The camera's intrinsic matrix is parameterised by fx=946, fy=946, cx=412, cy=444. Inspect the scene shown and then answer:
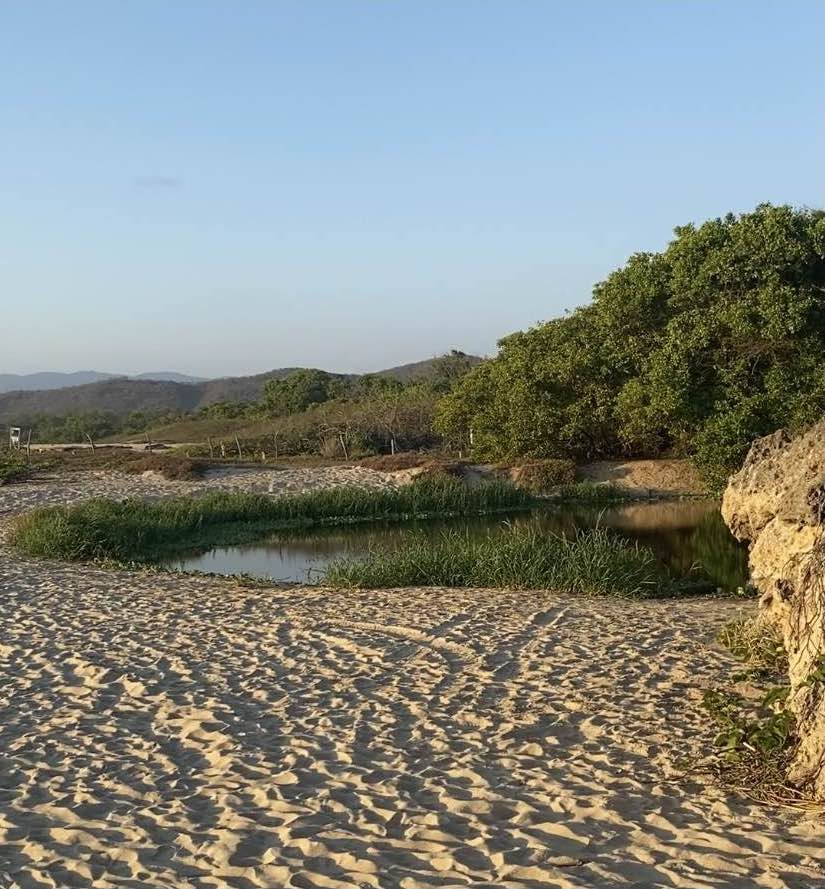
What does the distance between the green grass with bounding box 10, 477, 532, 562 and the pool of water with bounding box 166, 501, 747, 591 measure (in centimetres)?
82

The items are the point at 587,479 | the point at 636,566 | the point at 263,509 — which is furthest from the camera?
the point at 587,479

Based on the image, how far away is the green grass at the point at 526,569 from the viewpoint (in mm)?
11469

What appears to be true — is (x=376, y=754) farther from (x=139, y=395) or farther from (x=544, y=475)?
(x=139, y=395)

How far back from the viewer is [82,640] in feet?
29.2

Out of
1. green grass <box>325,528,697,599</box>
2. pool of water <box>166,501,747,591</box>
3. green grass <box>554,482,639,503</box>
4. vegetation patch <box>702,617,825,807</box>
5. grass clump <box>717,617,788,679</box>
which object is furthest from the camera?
green grass <box>554,482,639,503</box>

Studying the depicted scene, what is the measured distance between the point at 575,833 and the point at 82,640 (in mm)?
5846

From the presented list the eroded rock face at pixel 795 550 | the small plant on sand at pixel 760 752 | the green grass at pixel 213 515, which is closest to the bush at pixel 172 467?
the green grass at pixel 213 515

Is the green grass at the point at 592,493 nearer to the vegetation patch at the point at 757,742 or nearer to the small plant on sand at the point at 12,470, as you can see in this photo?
the small plant on sand at the point at 12,470

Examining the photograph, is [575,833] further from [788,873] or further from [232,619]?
[232,619]

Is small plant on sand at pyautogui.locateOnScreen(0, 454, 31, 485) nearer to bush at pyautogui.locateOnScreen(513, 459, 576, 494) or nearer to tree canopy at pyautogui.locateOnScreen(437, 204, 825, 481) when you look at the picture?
bush at pyautogui.locateOnScreen(513, 459, 576, 494)

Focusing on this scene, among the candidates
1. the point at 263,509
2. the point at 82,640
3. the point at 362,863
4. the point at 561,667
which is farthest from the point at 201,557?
the point at 362,863

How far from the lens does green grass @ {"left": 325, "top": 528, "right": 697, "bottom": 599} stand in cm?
1147

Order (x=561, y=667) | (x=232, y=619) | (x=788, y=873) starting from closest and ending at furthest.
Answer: (x=788, y=873)
(x=561, y=667)
(x=232, y=619)

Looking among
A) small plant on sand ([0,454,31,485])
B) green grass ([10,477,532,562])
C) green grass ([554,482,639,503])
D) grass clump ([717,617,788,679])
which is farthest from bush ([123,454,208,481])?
grass clump ([717,617,788,679])
